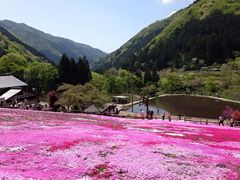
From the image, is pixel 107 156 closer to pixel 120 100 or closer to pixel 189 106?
pixel 120 100

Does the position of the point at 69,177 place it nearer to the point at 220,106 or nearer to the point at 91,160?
the point at 91,160

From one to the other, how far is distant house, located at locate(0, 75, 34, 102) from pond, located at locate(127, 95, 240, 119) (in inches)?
1475

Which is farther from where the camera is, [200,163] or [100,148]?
[100,148]

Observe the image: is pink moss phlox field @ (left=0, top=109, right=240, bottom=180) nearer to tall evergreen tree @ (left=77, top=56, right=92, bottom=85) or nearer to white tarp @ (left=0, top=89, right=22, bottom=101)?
white tarp @ (left=0, top=89, right=22, bottom=101)

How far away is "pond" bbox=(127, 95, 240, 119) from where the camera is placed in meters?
138

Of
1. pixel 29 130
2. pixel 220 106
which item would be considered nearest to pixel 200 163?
pixel 29 130

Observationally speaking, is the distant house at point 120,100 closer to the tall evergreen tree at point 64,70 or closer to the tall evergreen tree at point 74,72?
the tall evergreen tree at point 74,72

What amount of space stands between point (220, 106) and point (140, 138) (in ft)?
439

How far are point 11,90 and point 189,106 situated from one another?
3242 inches

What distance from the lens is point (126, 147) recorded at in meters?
27.1

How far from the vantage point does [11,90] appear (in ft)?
345

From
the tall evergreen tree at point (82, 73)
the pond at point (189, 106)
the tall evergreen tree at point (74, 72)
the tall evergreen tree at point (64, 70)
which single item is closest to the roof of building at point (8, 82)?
the tall evergreen tree at point (64, 70)

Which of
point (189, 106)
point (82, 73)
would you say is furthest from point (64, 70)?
point (189, 106)

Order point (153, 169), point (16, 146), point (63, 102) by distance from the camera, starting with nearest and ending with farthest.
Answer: point (153, 169) < point (16, 146) < point (63, 102)
